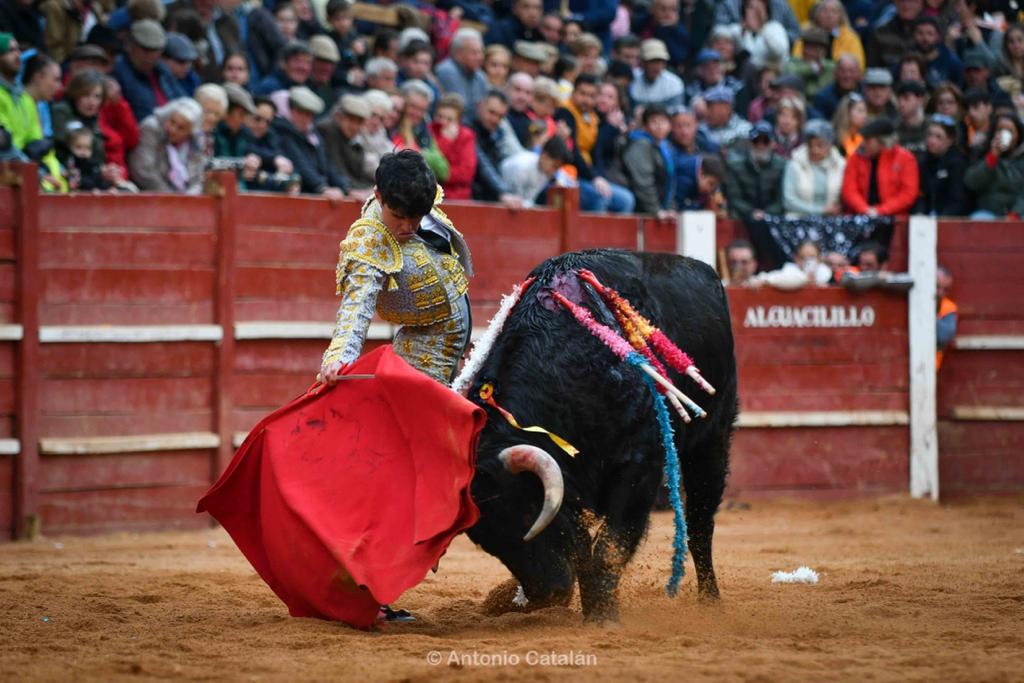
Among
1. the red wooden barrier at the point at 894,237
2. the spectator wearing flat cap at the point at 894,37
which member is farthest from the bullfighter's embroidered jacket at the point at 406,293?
the spectator wearing flat cap at the point at 894,37

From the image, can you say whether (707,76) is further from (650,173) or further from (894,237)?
(894,237)

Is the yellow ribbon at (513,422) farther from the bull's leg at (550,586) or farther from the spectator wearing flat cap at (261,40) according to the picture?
the spectator wearing flat cap at (261,40)

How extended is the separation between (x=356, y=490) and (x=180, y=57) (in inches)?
186

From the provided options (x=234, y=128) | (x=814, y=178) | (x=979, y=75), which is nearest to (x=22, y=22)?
(x=234, y=128)

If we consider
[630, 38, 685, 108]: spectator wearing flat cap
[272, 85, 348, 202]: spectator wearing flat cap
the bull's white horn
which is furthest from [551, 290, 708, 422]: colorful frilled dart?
[630, 38, 685, 108]: spectator wearing flat cap

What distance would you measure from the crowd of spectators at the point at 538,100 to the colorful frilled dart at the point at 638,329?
11.1 ft

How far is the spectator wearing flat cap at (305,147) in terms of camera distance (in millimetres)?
8312

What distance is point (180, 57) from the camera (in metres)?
8.41

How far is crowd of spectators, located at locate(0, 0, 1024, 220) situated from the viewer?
7.93 metres

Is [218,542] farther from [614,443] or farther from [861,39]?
[861,39]

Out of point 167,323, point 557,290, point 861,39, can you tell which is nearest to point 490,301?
point 167,323

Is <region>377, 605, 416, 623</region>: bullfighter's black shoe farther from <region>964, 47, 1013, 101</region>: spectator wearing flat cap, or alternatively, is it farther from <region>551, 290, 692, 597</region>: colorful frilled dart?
<region>964, 47, 1013, 101</region>: spectator wearing flat cap

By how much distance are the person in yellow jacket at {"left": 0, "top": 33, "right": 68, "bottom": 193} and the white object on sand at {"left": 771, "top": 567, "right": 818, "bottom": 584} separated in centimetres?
413

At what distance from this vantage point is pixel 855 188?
938 centimetres
